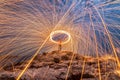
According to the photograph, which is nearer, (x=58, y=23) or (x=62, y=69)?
(x=62, y=69)

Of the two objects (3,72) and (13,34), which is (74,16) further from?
(3,72)

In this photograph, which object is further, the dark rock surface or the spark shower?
the spark shower

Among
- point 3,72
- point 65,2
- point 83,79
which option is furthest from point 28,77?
point 65,2

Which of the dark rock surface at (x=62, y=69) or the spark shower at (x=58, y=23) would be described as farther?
the spark shower at (x=58, y=23)
